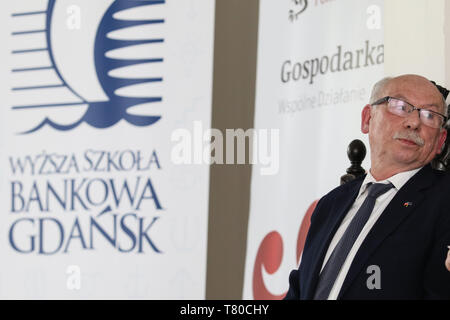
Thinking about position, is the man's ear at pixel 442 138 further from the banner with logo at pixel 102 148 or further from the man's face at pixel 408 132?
the banner with logo at pixel 102 148

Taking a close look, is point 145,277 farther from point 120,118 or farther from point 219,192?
point 120,118

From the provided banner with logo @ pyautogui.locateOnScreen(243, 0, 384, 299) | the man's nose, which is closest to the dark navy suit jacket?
the man's nose

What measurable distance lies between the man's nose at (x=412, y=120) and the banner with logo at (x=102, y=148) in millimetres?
2394

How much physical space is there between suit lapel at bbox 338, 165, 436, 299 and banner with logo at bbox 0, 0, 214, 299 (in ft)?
8.08

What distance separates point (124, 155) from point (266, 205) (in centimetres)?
105

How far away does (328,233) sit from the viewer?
2000 mm

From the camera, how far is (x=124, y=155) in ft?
14.5

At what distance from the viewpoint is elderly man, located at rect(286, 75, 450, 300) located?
1.73 metres

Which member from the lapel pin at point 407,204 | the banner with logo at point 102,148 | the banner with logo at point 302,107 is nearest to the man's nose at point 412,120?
the lapel pin at point 407,204

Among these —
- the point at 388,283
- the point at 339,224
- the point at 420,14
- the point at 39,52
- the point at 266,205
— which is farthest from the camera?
the point at 39,52

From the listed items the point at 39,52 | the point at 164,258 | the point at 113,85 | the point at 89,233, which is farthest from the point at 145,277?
the point at 39,52

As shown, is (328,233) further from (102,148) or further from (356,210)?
(102,148)

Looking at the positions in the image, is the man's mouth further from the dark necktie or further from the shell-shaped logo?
the shell-shaped logo
